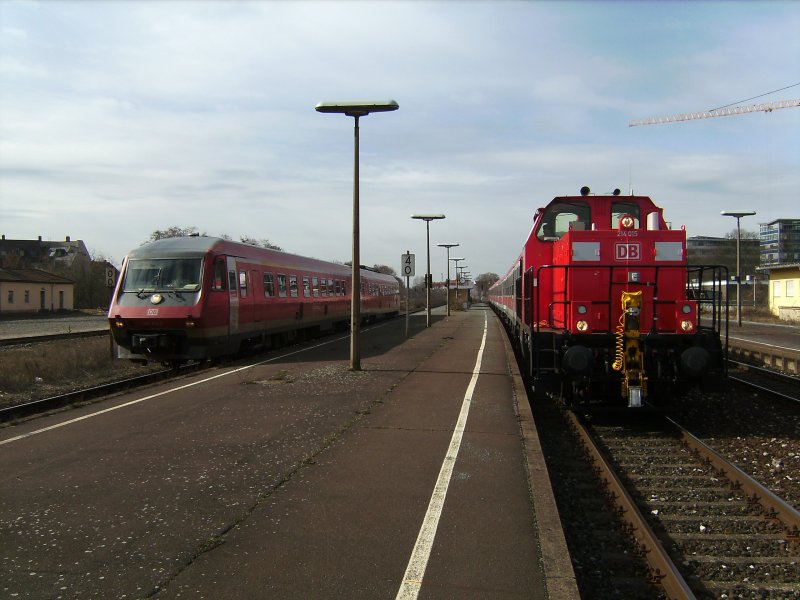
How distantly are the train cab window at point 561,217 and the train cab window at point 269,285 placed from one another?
31.2 ft

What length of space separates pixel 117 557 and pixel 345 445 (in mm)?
3099

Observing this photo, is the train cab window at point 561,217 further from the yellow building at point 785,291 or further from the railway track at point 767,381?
the yellow building at point 785,291

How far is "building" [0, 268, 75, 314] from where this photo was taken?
164ft

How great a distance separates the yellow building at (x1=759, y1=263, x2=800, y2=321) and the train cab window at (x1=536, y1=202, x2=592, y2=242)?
3437 cm

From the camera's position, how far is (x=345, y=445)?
689cm

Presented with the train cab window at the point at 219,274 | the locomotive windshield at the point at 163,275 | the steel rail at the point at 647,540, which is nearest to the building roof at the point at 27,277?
the locomotive windshield at the point at 163,275

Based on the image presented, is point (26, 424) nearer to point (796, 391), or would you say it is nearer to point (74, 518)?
point (74, 518)

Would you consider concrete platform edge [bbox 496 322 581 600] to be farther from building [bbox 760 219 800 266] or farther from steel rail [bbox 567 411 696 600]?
building [bbox 760 219 800 266]

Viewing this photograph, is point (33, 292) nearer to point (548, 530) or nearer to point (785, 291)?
point (785, 291)

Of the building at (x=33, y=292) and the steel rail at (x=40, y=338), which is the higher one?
the building at (x=33, y=292)

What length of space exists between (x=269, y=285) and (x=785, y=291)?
37.8 metres

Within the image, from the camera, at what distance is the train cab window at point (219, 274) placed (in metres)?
14.3

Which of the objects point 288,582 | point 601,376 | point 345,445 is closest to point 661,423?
point 601,376

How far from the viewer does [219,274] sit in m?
14.5
